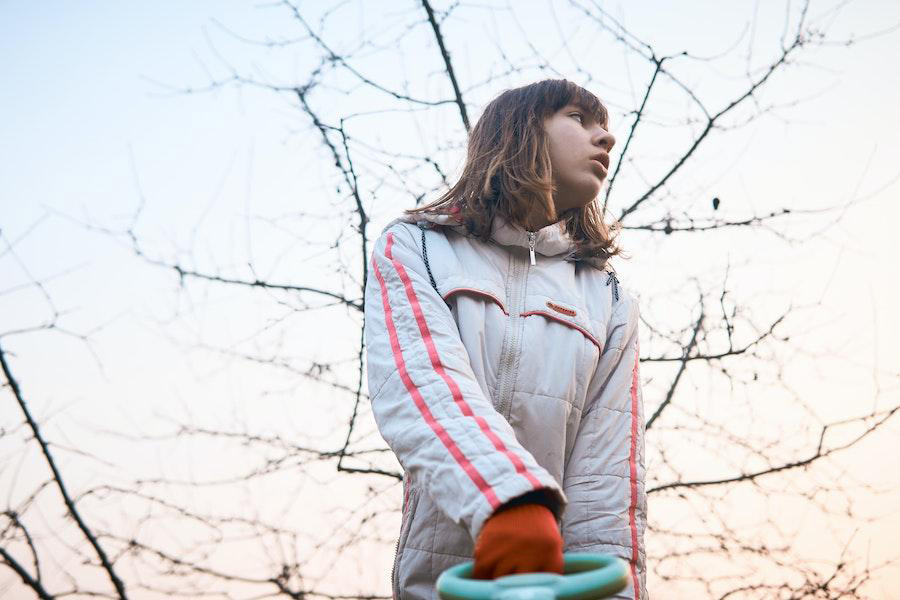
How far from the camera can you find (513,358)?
151cm

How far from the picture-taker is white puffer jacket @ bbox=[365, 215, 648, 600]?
124 cm

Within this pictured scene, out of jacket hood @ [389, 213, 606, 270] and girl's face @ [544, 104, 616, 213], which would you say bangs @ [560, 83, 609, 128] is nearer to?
girl's face @ [544, 104, 616, 213]

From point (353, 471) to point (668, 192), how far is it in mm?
1639

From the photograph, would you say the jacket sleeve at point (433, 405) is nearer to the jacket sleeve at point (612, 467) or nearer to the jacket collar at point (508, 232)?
the jacket collar at point (508, 232)

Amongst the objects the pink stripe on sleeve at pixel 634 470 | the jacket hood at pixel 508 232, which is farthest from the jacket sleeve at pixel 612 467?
the jacket hood at pixel 508 232

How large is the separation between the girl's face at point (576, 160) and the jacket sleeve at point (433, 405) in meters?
0.41

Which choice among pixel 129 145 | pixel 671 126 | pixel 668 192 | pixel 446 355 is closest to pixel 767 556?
pixel 668 192

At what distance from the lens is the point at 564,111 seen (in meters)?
1.89

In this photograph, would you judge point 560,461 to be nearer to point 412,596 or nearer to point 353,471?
point 412,596

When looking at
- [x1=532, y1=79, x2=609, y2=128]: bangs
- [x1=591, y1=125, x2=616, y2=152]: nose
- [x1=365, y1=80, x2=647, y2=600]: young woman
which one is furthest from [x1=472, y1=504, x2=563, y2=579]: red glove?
[x1=532, y1=79, x2=609, y2=128]: bangs

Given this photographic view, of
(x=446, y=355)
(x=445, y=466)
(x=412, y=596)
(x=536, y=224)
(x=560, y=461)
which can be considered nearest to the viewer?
(x=445, y=466)

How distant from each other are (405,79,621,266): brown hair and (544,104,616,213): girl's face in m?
0.03

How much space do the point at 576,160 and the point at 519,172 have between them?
0.14 meters

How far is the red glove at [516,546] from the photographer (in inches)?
39.3
